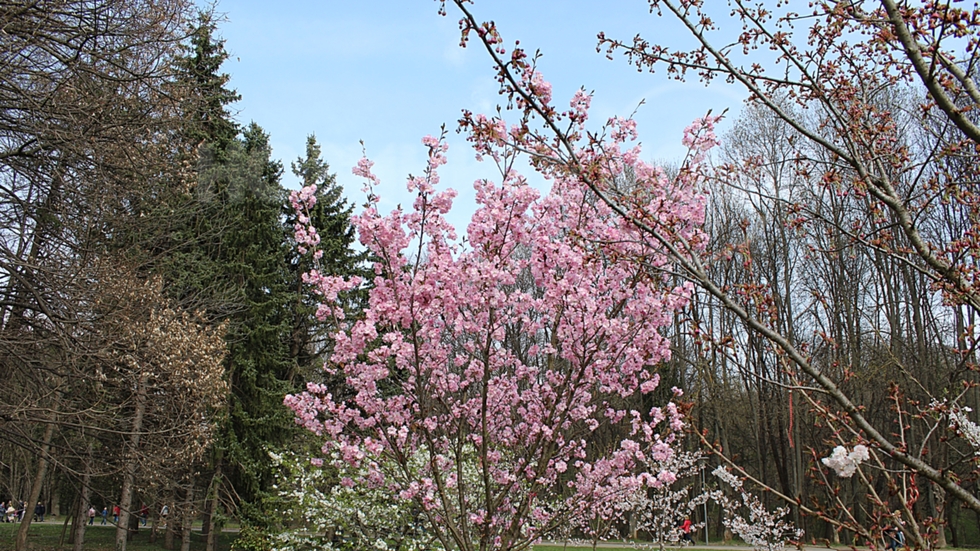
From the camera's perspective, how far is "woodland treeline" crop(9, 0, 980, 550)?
253 centimetres

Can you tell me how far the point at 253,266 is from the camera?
17.7 meters

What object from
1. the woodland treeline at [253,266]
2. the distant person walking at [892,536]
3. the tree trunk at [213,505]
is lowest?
the tree trunk at [213,505]

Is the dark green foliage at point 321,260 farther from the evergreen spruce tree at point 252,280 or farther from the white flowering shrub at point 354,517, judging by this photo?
the white flowering shrub at point 354,517

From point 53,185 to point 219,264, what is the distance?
35.4 ft

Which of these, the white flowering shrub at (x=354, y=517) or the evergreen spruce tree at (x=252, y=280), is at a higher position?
the evergreen spruce tree at (x=252, y=280)

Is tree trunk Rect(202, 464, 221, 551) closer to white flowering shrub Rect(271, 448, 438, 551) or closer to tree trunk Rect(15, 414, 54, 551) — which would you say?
tree trunk Rect(15, 414, 54, 551)

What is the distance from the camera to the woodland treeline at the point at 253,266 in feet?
8.30

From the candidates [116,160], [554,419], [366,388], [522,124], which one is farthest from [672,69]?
[116,160]

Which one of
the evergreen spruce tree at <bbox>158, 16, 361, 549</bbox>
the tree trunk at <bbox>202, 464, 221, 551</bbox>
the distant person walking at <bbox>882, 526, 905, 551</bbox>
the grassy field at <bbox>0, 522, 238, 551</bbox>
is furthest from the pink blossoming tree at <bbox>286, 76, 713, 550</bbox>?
the grassy field at <bbox>0, 522, 238, 551</bbox>

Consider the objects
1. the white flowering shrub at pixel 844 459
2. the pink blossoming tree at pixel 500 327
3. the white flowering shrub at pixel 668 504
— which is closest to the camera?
the white flowering shrub at pixel 844 459

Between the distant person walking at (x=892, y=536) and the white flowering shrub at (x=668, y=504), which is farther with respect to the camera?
the white flowering shrub at (x=668, y=504)

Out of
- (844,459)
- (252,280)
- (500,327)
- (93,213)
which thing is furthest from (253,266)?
(844,459)

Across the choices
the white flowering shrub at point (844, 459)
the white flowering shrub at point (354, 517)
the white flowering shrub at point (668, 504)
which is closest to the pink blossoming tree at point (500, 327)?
the white flowering shrub at point (844, 459)

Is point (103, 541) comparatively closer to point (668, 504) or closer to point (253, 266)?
point (253, 266)
